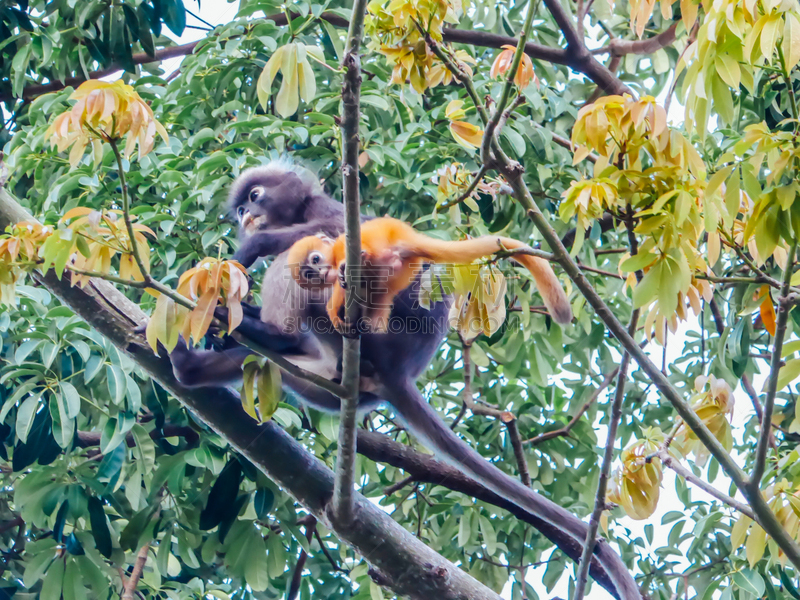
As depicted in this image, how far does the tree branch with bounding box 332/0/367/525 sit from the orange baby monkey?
0.32ft

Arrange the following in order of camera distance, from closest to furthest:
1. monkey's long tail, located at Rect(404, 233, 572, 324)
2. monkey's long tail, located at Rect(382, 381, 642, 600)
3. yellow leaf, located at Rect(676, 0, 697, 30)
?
yellow leaf, located at Rect(676, 0, 697, 30) → monkey's long tail, located at Rect(404, 233, 572, 324) → monkey's long tail, located at Rect(382, 381, 642, 600)

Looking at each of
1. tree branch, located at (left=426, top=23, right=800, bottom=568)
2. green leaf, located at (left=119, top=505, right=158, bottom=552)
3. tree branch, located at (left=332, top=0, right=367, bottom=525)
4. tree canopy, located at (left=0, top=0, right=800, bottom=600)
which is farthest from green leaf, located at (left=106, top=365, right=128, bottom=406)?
tree branch, located at (left=426, top=23, right=800, bottom=568)

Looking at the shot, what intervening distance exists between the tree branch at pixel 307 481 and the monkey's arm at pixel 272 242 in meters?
0.48

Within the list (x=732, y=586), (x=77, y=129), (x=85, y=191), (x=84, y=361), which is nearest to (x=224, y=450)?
(x=84, y=361)

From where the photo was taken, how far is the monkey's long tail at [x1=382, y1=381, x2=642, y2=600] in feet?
8.26

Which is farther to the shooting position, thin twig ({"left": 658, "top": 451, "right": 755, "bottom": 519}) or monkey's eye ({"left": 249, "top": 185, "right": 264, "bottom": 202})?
monkey's eye ({"left": 249, "top": 185, "right": 264, "bottom": 202})

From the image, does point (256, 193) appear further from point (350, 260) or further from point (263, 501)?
point (350, 260)

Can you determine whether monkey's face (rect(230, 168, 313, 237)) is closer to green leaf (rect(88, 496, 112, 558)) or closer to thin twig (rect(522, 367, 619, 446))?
green leaf (rect(88, 496, 112, 558))

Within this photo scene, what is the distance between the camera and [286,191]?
3.23m

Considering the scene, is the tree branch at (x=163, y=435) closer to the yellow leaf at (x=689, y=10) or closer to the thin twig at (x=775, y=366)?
the thin twig at (x=775, y=366)

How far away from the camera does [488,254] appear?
2.04 metres

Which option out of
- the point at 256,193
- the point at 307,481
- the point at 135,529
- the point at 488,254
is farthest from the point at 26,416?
the point at 488,254

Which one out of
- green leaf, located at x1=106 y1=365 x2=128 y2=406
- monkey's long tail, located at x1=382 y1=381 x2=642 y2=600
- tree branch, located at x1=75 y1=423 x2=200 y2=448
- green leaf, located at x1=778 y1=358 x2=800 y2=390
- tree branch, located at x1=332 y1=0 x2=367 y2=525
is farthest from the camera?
tree branch, located at x1=75 y1=423 x2=200 y2=448

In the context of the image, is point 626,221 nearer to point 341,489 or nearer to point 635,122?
point 635,122
